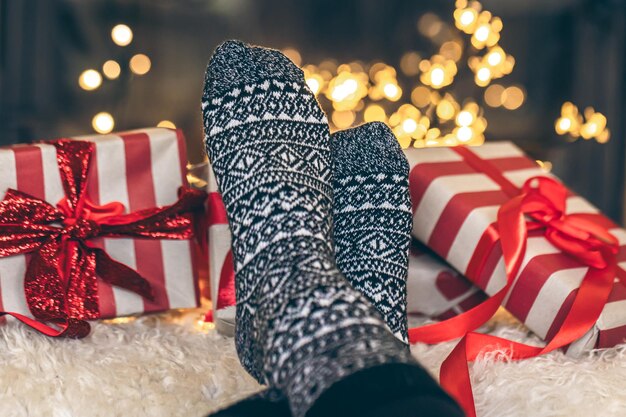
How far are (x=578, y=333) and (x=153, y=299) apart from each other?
536mm

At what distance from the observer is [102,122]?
139 cm

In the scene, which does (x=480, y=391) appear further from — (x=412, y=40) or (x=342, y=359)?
(x=412, y=40)

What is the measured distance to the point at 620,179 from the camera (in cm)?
170

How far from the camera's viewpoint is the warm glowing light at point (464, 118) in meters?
1.55

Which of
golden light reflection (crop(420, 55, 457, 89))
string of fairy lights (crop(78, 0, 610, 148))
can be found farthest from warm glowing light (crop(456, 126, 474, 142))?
golden light reflection (crop(420, 55, 457, 89))

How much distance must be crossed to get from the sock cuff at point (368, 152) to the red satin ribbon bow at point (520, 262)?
164 mm

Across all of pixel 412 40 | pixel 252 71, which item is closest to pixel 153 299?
pixel 252 71

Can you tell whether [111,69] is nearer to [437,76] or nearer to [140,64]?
[140,64]

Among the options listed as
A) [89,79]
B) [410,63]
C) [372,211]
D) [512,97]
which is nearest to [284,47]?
[410,63]

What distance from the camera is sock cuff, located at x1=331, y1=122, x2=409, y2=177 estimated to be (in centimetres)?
96

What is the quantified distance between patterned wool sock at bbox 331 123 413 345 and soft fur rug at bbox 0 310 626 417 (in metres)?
0.12

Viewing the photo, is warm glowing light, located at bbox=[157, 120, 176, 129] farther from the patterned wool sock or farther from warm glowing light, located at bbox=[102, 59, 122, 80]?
the patterned wool sock

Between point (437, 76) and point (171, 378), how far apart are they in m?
0.93

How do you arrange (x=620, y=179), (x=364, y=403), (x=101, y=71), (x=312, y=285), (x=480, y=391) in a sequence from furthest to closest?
(x=620, y=179) < (x=101, y=71) < (x=480, y=391) < (x=312, y=285) < (x=364, y=403)
